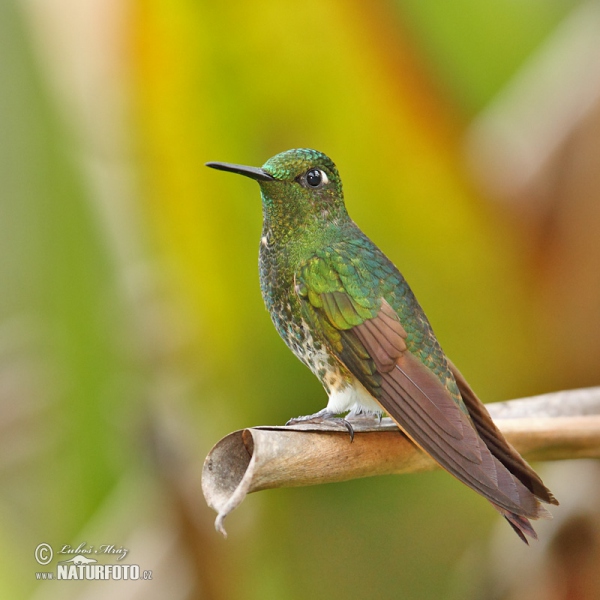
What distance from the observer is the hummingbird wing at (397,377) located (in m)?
1.01

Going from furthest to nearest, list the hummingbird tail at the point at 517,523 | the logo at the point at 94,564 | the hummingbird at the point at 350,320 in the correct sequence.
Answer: the logo at the point at 94,564 < the hummingbird at the point at 350,320 < the hummingbird tail at the point at 517,523

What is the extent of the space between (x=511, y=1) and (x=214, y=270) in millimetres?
863

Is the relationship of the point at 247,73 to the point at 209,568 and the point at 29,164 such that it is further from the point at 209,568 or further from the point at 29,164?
the point at 209,568

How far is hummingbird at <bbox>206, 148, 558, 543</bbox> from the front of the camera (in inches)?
43.4

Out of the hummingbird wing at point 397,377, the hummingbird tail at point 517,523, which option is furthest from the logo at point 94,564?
the hummingbird tail at point 517,523

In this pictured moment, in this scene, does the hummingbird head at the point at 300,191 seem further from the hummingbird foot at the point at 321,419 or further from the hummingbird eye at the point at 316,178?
the hummingbird foot at the point at 321,419

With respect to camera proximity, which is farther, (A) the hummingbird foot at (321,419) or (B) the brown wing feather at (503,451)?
(A) the hummingbird foot at (321,419)

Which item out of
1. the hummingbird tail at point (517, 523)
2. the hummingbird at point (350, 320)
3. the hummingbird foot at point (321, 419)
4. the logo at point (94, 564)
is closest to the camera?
the hummingbird tail at point (517, 523)

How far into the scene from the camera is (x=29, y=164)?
1.41 metres

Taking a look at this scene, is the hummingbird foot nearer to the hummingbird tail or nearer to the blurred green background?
the blurred green background

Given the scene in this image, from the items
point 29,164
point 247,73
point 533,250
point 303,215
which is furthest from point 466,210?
point 29,164

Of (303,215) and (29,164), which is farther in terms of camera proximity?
(29,164)

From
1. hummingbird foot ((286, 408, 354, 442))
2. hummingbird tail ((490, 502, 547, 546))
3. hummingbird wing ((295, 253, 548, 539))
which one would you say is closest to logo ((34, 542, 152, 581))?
hummingbird foot ((286, 408, 354, 442))

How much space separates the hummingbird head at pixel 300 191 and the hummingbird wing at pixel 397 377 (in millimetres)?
→ 78
